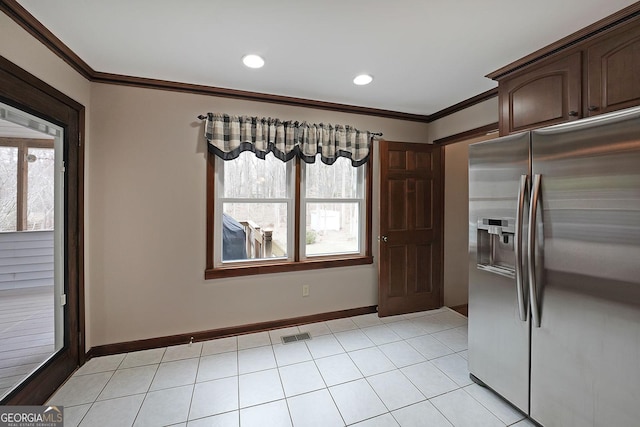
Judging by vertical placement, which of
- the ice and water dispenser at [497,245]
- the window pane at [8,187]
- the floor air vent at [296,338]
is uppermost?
the window pane at [8,187]

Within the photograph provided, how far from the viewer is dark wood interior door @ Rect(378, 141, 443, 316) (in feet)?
10.0

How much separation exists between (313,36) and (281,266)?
2.06 m

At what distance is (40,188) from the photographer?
5.80 ft

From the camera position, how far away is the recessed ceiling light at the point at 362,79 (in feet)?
7.58

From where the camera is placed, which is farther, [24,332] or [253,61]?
[253,61]

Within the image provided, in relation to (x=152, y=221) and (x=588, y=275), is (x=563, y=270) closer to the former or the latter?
(x=588, y=275)

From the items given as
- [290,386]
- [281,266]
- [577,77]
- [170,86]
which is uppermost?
[170,86]

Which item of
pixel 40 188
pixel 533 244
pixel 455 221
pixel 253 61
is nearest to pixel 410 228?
pixel 455 221

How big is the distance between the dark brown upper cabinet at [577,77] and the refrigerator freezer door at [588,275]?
1.62ft

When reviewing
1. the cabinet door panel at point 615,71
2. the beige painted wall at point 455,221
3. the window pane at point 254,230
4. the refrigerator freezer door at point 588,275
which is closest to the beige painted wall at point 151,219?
the window pane at point 254,230

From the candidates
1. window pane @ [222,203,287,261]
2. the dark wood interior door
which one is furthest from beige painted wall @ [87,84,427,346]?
the dark wood interior door

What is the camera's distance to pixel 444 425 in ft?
5.23

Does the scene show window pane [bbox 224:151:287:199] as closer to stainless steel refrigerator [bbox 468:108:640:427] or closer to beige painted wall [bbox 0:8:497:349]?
beige painted wall [bbox 0:8:497:349]

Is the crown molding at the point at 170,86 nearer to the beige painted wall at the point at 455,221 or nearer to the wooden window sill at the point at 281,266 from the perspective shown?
the beige painted wall at the point at 455,221
